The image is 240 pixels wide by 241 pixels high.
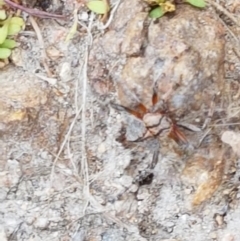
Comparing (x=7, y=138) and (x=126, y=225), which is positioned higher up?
(x=7, y=138)

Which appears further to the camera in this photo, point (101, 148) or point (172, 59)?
point (101, 148)

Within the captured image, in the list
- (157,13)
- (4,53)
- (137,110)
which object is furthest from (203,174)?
(4,53)

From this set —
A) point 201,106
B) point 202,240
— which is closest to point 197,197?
point 202,240

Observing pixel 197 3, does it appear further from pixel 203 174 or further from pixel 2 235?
pixel 2 235

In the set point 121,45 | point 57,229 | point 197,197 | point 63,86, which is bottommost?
point 57,229

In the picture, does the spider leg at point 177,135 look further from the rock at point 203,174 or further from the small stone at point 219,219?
the small stone at point 219,219

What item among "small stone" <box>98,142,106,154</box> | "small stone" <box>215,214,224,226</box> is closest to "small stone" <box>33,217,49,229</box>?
"small stone" <box>98,142,106,154</box>

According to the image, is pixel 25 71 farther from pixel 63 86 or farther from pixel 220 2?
pixel 220 2
